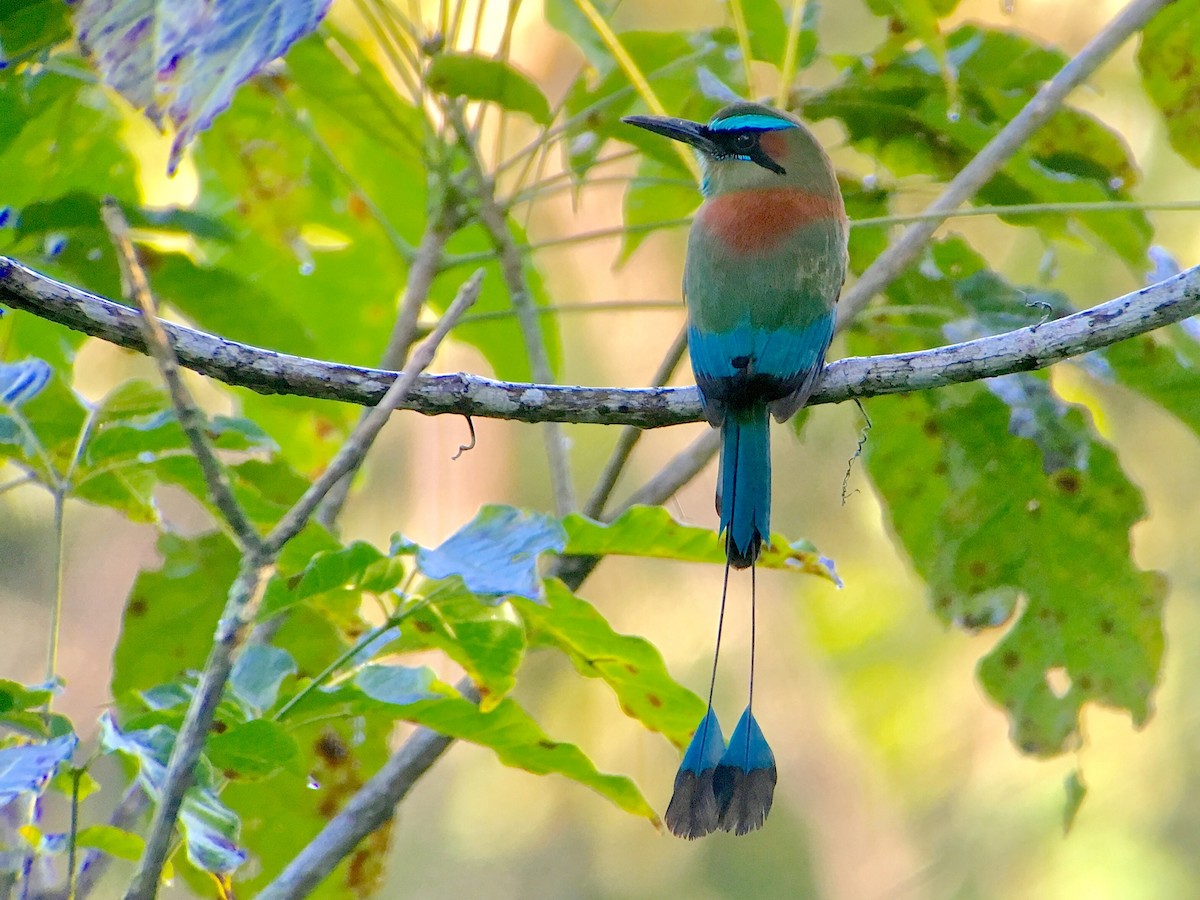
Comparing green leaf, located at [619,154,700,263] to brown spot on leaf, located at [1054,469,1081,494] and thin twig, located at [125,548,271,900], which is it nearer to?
brown spot on leaf, located at [1054,469,1081,494]

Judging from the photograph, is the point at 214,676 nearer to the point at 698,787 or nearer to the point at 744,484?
the point at 698,787

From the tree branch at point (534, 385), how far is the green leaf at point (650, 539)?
17 cm

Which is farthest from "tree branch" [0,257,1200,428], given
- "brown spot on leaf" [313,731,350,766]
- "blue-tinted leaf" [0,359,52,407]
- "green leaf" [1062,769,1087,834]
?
"green leaf" [1062,769,1087,834]

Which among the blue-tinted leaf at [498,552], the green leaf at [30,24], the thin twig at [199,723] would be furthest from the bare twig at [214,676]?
the green leaf at [30,24]

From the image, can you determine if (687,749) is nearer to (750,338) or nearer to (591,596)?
(750,338)

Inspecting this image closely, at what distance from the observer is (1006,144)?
1953 mm

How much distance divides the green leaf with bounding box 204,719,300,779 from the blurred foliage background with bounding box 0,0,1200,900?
52 centimetres

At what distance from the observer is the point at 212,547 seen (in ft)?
6.25

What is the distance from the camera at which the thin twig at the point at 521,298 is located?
6.49 ft

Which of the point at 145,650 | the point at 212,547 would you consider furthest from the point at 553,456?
the point at 145,650

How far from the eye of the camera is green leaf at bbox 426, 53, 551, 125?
72.4 inches

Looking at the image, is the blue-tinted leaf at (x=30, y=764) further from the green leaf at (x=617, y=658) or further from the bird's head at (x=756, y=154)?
the bird's head at (x=756, y=154)

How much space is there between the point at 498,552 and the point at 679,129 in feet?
3.89

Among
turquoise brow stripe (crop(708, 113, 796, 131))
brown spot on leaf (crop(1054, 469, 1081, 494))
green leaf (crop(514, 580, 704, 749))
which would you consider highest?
turquoise brow stripe (crop(708, 113, 796, 131))
